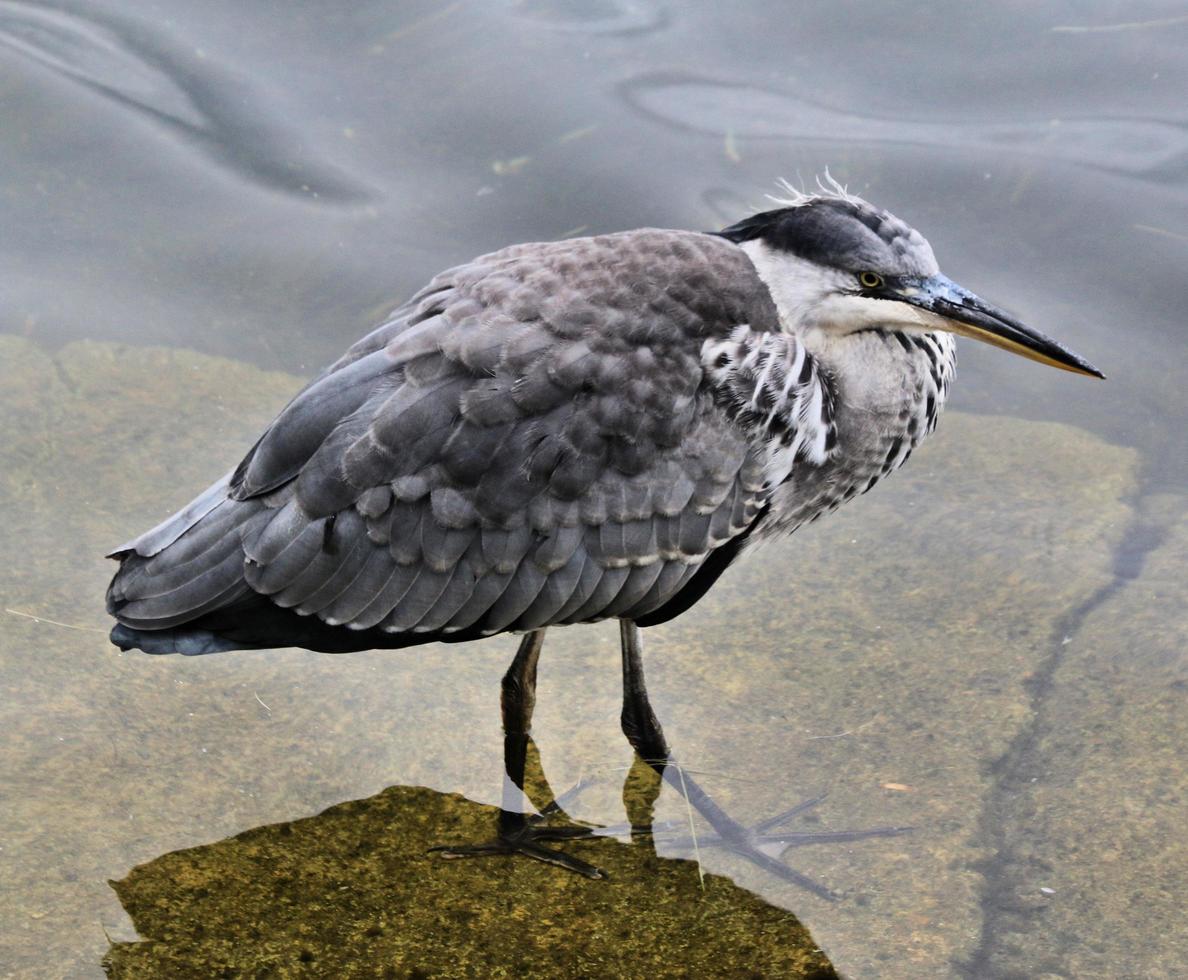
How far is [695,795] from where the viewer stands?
4047 millimetres

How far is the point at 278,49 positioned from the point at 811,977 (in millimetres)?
5255

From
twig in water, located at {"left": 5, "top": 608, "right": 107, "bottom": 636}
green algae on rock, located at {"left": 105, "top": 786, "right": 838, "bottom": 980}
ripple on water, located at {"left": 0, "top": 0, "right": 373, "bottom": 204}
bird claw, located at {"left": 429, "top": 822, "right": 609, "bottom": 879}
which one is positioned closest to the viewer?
green algae on rock, located at {"left": 105, "top": 786, "right": 838, "bottom": 980}

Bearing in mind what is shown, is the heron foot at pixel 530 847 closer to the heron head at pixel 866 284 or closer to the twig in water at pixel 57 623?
the twig in water at pixel 57 623

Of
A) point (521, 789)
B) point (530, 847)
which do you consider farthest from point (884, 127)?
point (530, 847)

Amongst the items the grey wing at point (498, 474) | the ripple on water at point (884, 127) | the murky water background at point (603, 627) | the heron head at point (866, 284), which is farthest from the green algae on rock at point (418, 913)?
the ripple on water at point (884, 127)

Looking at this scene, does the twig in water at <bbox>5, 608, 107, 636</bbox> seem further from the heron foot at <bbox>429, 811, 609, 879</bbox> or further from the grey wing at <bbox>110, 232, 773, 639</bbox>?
the heron foot at <bbox>429, 811, 609, 879</bbox>

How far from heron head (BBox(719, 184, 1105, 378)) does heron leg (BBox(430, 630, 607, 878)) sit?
1.08m

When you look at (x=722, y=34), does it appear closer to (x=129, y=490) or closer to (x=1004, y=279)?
(x=1004, y=279)

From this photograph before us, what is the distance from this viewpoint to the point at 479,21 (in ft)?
24.3

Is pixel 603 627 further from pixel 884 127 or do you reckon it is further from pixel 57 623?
pixel 884 127

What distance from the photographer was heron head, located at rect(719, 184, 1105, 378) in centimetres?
385

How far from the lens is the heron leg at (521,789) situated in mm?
3850

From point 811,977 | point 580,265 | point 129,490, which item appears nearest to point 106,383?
point 129,490

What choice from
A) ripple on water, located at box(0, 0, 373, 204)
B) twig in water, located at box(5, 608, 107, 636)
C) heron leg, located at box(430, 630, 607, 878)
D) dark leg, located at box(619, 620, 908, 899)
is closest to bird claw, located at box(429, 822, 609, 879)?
heron leg, located at box(430, 630, 607, 878)
